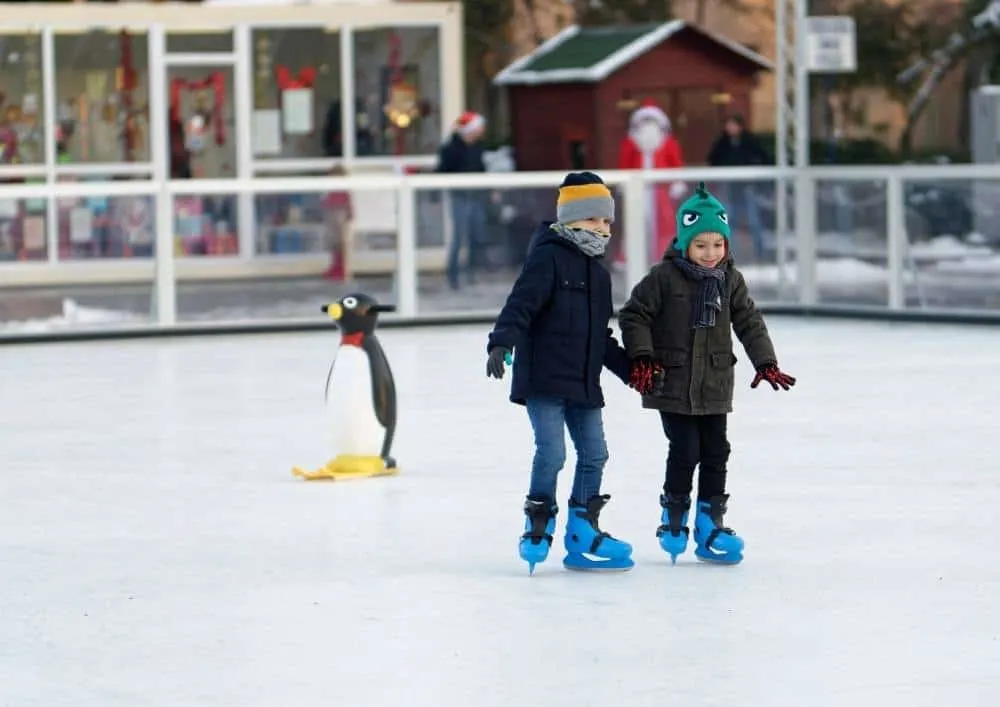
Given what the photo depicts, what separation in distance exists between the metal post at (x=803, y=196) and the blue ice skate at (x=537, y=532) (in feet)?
39.7

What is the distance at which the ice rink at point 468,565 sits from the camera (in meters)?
6.34

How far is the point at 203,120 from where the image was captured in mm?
25094

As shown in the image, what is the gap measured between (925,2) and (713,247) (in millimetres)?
22183

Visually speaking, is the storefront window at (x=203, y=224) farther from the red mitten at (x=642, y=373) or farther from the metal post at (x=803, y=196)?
the red mitten at (x=642, y=373)

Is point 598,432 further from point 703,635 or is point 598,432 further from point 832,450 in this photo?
point 832,450

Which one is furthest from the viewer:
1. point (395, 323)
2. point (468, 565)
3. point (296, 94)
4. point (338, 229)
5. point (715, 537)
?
point (296, 94)

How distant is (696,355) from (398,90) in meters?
17.9

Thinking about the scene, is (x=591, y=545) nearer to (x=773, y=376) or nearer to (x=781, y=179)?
(x=773, y=376)

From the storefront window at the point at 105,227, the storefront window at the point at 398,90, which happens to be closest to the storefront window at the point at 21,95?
the storefront window at the point at 398,90

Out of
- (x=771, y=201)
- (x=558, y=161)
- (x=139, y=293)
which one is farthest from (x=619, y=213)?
(x=558, y=161)

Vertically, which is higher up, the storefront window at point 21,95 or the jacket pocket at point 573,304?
the storefront window at point 21,95

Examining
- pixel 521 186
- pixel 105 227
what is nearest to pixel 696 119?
pixel 521 186

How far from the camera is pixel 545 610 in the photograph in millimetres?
7320

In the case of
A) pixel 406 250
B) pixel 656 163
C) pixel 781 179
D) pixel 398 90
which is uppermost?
pixel 398 90
